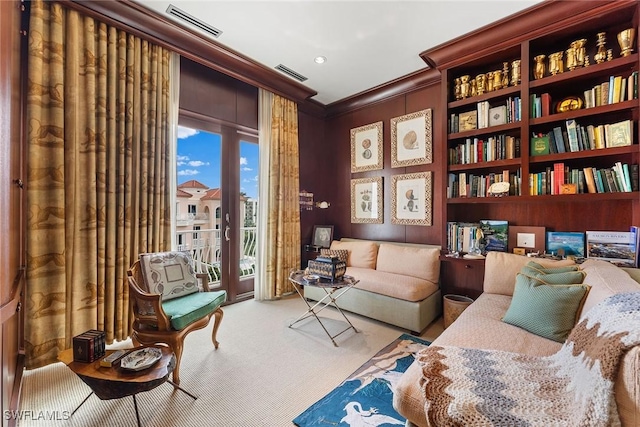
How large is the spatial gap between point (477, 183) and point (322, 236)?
231 centimetres

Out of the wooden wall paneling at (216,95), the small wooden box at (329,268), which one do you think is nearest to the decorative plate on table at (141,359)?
the small wooden box at (329,268)

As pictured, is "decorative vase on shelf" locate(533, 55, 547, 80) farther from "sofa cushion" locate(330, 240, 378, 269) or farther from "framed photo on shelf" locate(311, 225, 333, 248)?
"framed photo on shelf" locate(311, 225, 333, 248)

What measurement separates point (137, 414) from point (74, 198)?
171cm

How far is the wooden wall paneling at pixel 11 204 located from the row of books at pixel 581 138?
380 cm

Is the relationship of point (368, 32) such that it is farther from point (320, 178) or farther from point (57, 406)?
point (57, 406)

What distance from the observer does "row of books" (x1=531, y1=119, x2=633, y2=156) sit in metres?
2.22

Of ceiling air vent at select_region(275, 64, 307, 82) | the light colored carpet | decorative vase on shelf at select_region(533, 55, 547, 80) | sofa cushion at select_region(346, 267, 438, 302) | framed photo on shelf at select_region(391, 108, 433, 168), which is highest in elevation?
ceiling air vent at select_region(275, 64, 307, 82)

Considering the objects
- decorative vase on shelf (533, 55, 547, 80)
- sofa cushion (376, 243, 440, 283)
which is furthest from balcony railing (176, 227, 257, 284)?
decorative vase on shelf (533, 55, 547, 80)

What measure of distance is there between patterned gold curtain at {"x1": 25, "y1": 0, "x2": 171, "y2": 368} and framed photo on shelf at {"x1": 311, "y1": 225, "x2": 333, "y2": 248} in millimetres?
2303

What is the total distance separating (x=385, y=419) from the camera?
160 centimetres

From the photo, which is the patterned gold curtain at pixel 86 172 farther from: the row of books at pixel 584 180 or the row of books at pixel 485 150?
the row of books at pixel 584 180

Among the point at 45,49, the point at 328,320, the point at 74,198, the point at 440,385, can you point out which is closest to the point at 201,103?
the point at 45,49

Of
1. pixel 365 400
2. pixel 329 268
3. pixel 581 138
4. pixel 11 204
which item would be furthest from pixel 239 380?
pixel 581 138

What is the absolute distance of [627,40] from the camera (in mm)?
2207
